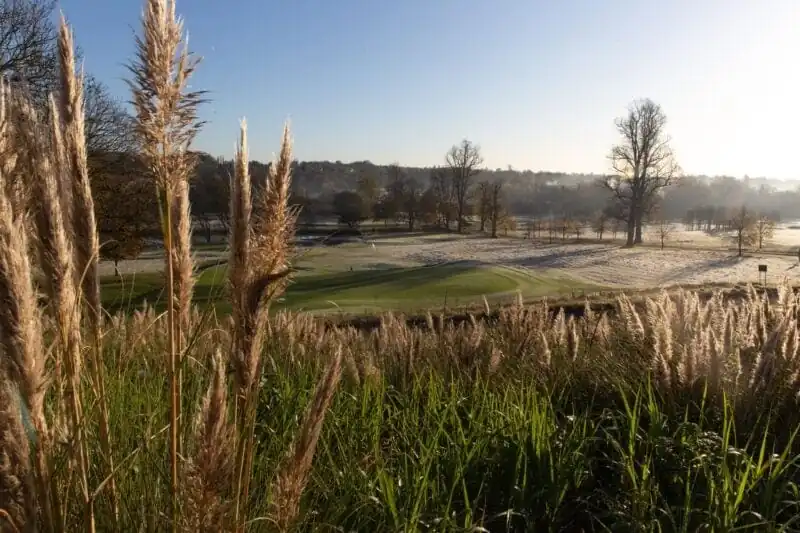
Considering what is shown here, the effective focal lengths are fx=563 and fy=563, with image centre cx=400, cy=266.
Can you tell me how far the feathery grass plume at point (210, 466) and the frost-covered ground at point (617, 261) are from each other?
26991 mm

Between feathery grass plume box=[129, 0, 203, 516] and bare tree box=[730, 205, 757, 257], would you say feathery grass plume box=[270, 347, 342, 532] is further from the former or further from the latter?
bare tree box=[730, 205, 757, 257]

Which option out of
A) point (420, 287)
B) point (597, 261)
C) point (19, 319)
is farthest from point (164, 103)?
point (597, 261)

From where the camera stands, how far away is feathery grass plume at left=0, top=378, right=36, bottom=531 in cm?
104

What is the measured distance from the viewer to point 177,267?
1680 mm

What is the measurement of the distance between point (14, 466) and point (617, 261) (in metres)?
41.3

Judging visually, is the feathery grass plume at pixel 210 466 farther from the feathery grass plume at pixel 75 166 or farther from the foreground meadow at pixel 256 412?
the feathery grass plume at pixel 75 166

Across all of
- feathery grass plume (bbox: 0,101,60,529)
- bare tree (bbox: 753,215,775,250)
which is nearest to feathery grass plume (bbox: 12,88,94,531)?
feathery grass plume (bbox: 0,101,60,529)

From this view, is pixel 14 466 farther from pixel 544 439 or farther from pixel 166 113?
pixel 544 439

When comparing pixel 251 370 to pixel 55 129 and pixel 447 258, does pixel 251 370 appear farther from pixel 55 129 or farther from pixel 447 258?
pixel 447 258

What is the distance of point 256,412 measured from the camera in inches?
84.6

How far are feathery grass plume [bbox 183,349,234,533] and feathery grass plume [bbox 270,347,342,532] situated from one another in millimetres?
194

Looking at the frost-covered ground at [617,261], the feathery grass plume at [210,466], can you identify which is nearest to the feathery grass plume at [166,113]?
the feathery grass plume at [210,466]

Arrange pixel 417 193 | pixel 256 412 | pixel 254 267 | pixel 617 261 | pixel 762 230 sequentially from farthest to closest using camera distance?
pixel 417 193 < pixel 762 230 < pixel 617 261 < pixel 256 412 < pixel 254 267

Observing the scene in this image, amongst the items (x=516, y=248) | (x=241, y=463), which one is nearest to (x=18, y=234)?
(x=241, y=463)
